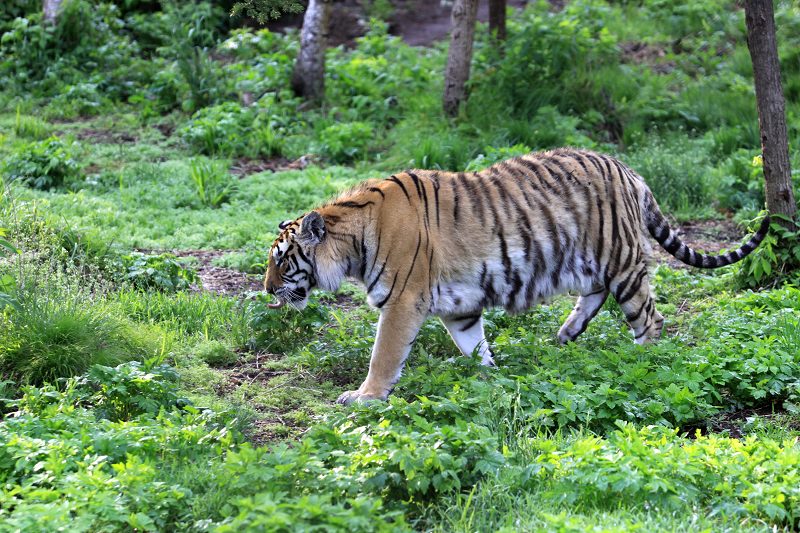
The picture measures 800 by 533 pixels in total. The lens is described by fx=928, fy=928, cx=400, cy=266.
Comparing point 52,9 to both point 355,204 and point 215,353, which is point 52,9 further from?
point 355,204

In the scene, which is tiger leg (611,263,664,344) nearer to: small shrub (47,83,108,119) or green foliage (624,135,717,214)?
green foliage (624,135,717,214)

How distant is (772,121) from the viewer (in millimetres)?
7305

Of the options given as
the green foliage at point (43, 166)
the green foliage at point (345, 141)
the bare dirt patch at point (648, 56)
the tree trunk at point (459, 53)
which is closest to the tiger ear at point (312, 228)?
the green foliage at point (43, 166)

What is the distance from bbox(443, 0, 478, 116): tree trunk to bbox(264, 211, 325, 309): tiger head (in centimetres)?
555

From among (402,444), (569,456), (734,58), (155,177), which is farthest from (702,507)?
(734,58)

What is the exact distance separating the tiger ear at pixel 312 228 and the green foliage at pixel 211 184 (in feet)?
13.1

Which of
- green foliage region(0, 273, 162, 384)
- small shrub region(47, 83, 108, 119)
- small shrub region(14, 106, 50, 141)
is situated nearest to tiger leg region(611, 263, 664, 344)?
green foliage region(0, 273, 162, 384)

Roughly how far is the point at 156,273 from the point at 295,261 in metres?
1.80

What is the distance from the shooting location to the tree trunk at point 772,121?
7219 millimetres

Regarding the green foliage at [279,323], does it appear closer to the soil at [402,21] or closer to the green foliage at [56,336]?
the green foliage at [56,336]

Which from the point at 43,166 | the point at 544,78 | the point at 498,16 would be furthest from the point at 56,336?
the point at 498,16

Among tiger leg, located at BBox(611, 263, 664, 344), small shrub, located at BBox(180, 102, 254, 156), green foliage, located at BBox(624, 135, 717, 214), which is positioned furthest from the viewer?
small shrub, located at BBox(180, 102, 254, 156)

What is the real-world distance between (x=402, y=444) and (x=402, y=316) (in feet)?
5.10

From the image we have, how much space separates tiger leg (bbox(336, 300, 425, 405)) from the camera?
5699mm
